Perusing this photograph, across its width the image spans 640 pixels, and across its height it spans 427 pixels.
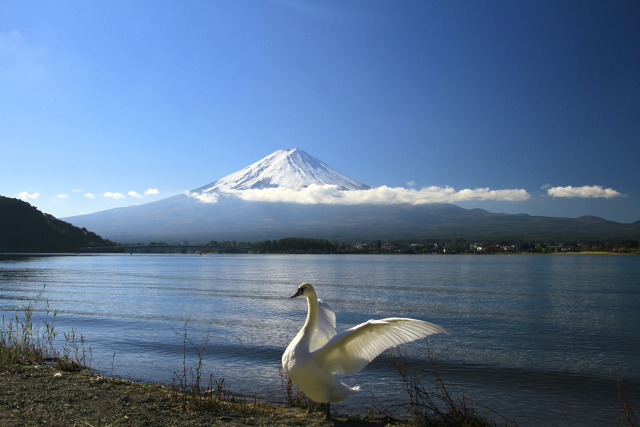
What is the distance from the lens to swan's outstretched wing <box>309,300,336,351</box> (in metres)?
6.85

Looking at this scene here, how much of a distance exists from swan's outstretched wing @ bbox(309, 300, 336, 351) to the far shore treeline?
109543 mm

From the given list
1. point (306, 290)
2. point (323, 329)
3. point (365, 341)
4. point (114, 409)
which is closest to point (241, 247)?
point (323, 329)

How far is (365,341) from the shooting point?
19.1 feet

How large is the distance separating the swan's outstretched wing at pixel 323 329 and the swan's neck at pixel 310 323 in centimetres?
54

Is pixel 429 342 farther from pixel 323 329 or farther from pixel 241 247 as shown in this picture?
pixel 241 247

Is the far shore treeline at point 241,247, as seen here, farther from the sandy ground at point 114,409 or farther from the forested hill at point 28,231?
the sandy ground at point 114,409

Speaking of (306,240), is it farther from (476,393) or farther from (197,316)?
(476,393)

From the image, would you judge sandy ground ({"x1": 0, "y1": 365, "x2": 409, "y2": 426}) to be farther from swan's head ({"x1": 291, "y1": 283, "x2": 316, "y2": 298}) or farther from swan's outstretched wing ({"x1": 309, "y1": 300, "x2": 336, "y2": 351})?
swan's head ({"x1": 291, "y1": 283, "x2": 316, "y2": 298})

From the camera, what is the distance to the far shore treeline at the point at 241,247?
99438 millimetres

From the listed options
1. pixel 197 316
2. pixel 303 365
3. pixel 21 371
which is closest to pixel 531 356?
pixel 303 365

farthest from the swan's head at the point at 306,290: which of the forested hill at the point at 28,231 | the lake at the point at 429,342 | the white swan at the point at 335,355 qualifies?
the forested hill at the point at 28,231

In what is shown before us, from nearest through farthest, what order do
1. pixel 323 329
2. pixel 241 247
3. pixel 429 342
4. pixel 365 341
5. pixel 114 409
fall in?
pixel 365 341
pixel 114 409
pixel 323 329
pixel 429 342
pixel 241 247

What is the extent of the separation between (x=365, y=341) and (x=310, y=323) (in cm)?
82

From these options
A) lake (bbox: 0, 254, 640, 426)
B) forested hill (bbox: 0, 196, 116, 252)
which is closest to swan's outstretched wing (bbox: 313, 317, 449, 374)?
lake (bbox: 0, 254, 640, 426)
